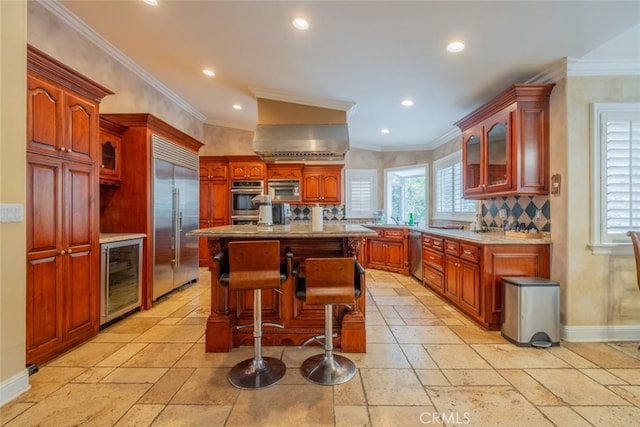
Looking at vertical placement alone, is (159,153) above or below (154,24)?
below

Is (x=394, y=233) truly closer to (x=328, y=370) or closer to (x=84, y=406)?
(x=328, y=370)

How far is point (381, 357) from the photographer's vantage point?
7.89 feet

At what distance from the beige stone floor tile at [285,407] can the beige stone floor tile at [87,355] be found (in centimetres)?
136

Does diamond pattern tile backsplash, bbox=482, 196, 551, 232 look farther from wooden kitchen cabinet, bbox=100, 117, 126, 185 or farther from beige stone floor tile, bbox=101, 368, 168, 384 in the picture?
wooden kitchen cabinet, bbox=100, 117, 126, 185

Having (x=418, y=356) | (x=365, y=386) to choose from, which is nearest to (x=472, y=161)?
(x=418, y=356)

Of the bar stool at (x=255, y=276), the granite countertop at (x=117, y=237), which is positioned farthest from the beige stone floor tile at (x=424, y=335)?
the granite countertop at (x=117, y=237)

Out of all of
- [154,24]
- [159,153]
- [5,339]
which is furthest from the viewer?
[159,153]

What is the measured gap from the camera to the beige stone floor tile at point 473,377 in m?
2.04

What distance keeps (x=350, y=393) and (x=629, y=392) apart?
6.01 feet

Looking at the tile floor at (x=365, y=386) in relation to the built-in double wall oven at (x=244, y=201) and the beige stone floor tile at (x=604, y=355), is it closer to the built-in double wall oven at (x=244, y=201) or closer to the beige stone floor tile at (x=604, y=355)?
the beige stone floor tile at (x=604, y=355)

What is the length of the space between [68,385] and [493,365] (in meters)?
3.08

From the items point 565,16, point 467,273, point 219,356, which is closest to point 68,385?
point 219,356

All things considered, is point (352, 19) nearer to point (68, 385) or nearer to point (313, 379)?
point (313, 379)

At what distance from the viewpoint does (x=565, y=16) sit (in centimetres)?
213
